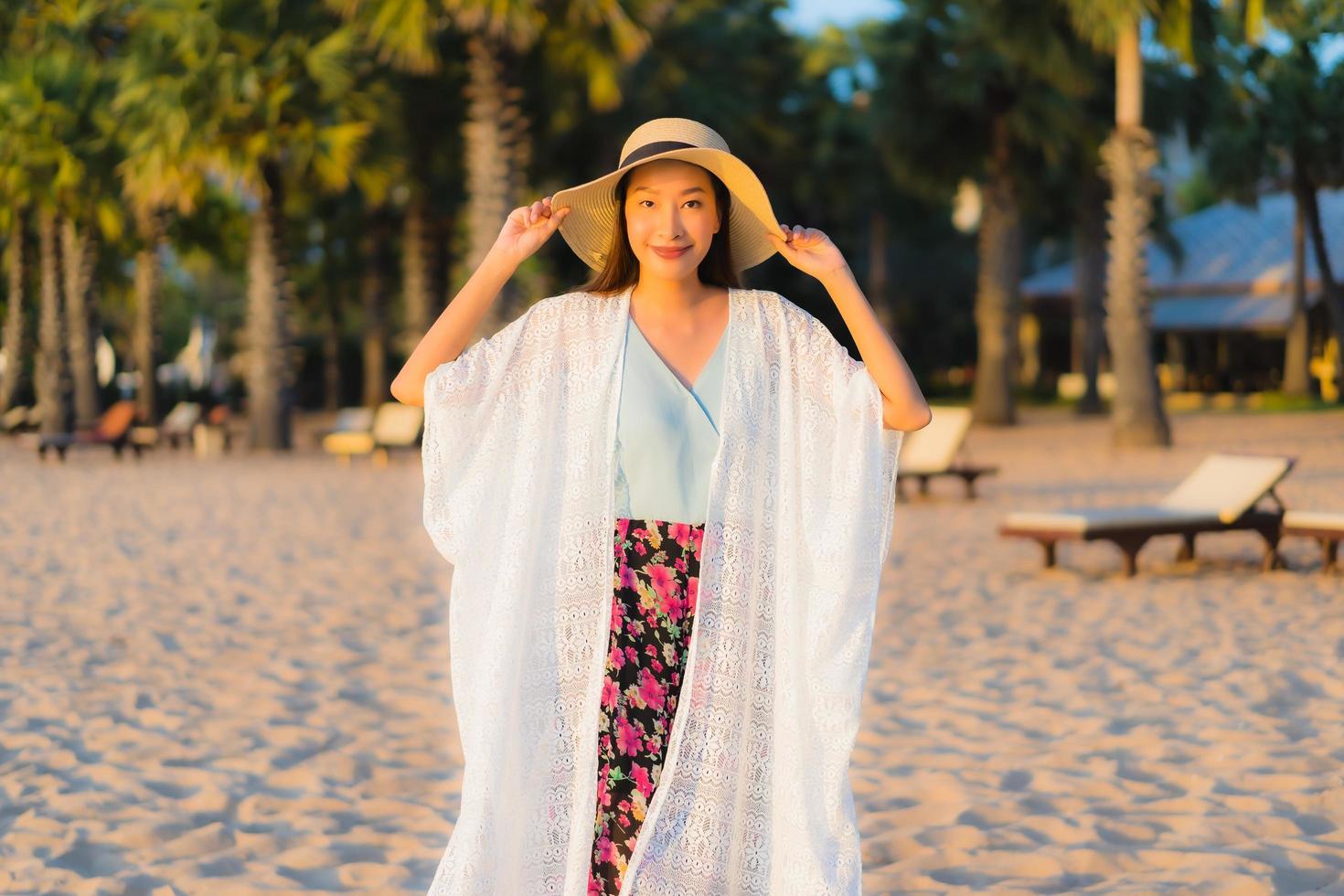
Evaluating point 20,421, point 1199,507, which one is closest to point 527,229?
point 1199,507

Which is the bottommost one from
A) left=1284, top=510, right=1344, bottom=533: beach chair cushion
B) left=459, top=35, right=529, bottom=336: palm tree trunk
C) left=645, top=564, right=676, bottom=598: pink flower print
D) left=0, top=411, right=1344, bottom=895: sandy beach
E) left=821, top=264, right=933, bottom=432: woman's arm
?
left=0, top=411, right=1344, bottom=895: sandy beach

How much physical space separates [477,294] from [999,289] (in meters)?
26.5

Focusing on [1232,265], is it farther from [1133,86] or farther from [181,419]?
[181,419]

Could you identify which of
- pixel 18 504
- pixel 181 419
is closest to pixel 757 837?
pixel 18 504

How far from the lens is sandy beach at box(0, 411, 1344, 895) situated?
4.48 meters

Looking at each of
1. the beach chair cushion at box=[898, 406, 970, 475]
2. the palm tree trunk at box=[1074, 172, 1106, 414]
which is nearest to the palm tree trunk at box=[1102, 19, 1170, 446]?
the beach chair cushion at box=[898, 406, 970, 475]

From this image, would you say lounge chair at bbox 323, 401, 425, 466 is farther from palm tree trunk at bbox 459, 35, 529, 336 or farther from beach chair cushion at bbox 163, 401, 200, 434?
beach chair cushion at bbox 163, 401, 200, 434

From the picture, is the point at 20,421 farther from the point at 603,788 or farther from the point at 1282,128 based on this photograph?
the point at 603,788

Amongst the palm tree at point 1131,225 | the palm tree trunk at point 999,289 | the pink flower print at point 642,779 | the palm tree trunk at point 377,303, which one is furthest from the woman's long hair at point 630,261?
the palm tree trunk at point 377,303

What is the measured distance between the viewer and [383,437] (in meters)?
21.5

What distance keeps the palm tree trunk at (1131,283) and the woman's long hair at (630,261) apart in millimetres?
18934

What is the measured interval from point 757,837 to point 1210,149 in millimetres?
25923

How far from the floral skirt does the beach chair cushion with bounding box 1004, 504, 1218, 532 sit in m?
7.29

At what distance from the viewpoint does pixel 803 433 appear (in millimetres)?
3154
